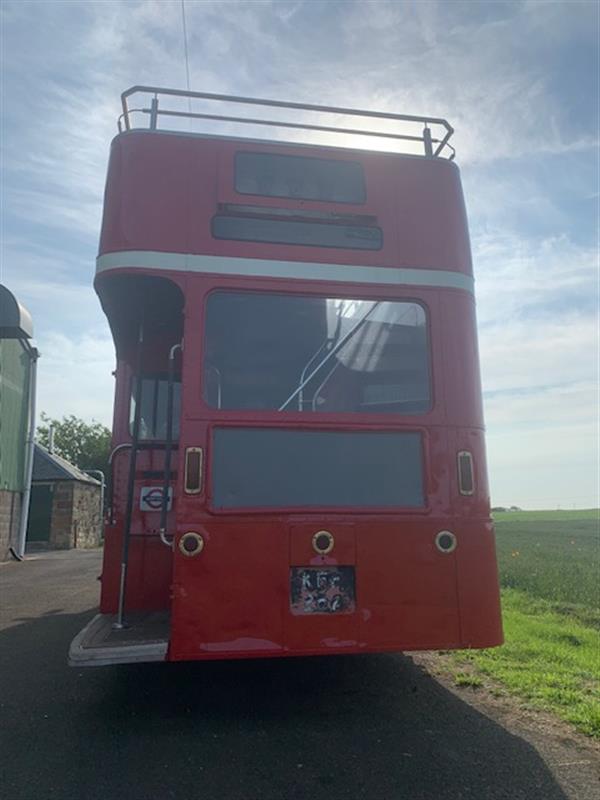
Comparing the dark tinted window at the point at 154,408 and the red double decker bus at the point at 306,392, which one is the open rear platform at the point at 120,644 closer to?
the red double decker bus at the point at 306,392

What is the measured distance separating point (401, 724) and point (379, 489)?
155 centimetres

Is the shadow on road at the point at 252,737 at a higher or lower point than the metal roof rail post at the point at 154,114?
lower

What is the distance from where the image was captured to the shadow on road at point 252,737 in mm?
3447

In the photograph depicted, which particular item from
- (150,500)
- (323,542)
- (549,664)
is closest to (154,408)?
(150,500)

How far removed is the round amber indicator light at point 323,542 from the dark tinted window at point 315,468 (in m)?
0.19

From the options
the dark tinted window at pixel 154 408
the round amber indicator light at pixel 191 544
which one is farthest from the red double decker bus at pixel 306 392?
the dark tinted window at pixel 154 408

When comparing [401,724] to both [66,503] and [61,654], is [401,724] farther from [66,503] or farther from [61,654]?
[66,503]

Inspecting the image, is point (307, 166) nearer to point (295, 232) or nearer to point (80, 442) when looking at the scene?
point (295, 232)

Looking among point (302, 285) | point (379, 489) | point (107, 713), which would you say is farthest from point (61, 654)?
point (302, 285)

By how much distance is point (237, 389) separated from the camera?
428 centimetres

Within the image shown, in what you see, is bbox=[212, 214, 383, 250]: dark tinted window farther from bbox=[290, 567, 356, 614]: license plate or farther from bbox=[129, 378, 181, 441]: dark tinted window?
bbox=[290, 567, 356, 614]: license plate

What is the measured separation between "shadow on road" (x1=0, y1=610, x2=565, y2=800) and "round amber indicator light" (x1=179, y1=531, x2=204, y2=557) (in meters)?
1.12

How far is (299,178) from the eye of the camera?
15.7 feet

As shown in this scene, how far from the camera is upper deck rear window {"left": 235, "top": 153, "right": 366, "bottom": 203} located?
15.4 feet
